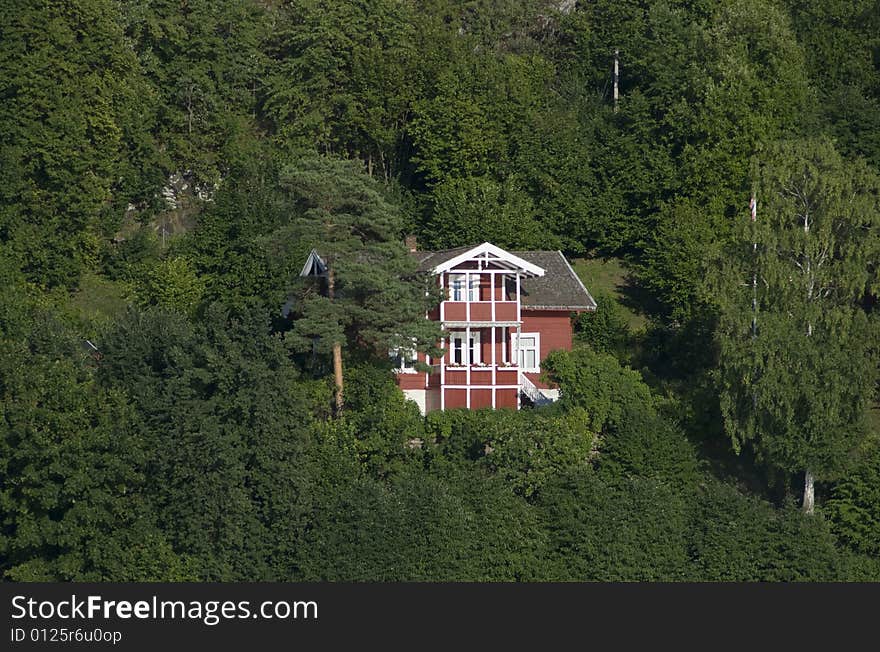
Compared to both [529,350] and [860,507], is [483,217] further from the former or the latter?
[860,507]

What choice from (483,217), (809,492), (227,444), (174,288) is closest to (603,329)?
(483,217)

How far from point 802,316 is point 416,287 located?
1197 cm

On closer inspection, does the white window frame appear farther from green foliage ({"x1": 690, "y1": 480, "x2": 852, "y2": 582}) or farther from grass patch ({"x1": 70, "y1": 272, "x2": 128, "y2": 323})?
grass patch ({"x1": 70, "y1": 272, "x2": 128, "y2": 323})

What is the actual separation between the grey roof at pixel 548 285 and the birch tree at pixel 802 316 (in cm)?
699

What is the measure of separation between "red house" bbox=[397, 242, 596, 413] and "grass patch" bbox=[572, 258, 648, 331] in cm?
514

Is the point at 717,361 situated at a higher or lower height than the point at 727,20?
lower

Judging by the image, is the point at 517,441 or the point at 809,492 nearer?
the point at 517,441

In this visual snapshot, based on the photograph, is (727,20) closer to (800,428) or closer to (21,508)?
(800,428)

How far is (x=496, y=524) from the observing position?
161 feet

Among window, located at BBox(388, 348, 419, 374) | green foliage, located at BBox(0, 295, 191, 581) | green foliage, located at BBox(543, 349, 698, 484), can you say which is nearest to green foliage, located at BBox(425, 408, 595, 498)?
green foliage, located at BBox(543, 349, 698, 484)

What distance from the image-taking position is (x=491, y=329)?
6072cm

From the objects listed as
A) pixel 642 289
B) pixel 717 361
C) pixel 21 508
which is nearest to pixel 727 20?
pixel 642 289

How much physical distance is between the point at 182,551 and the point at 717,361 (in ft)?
58.1

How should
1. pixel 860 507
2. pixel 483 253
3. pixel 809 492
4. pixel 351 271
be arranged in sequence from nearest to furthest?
pixel 860 507 → pixel 809 492 → pixel 351 271 → pixel 483 253
